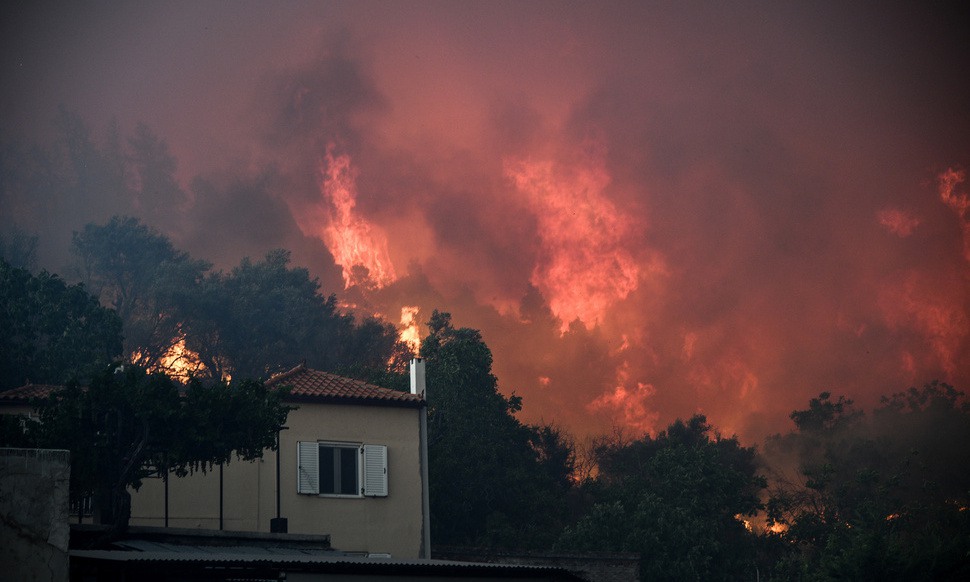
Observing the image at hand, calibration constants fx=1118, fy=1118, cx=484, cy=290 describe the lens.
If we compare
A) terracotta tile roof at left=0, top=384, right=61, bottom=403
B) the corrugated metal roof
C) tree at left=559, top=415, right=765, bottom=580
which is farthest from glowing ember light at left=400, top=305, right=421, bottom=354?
the corrugated metal roof

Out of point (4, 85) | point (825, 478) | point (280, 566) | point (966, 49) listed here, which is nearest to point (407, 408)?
point (280, 566)

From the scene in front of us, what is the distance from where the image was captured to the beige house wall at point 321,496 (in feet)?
99.5

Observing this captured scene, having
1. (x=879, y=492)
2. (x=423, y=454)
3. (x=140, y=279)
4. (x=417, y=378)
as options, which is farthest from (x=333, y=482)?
(x=140, y=279)

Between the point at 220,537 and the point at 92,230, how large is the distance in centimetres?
5576

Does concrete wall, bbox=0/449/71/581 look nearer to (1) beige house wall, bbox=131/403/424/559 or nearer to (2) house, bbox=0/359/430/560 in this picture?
(2) house, bbox=0/359/430/560

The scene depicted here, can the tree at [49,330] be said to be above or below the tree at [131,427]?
above

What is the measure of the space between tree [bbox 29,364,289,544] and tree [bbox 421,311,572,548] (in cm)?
2072

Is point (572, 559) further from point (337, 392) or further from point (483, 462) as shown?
point (483, 462)

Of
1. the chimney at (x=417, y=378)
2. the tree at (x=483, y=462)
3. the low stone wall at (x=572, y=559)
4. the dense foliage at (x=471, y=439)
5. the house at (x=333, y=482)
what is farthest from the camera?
the tree at (x=483, y=462)

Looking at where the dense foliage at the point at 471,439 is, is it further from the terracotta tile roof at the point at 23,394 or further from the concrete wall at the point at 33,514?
the concrete wall at the point at 33,514

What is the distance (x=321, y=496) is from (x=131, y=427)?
308 inches

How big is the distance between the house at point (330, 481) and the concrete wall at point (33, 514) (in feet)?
43.3

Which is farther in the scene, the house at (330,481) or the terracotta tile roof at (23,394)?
the house at (330,481)

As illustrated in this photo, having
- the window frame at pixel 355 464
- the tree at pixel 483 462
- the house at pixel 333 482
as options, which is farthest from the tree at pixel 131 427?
the tree at pixel 483 462
